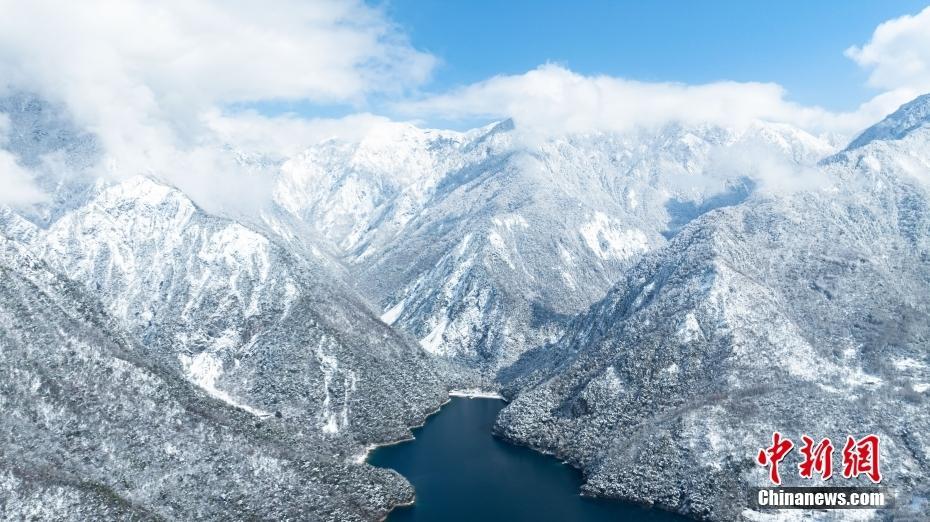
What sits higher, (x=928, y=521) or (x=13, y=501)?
(x=928, y=521)

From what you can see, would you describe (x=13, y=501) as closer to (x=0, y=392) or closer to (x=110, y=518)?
(x=110, y=518)

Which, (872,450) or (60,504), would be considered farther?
(872,450)

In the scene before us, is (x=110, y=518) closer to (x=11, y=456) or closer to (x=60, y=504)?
(x=60, y=504)

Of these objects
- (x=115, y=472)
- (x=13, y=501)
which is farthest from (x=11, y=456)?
(x=115, y=472)

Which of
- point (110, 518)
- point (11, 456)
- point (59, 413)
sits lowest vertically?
point (110, 518)

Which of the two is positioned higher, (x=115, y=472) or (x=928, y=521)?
(x=928, y=521)

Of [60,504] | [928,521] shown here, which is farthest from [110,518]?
[928,521]

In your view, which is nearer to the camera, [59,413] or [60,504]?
[60,504]

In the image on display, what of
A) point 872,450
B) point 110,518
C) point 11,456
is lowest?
point 110,518

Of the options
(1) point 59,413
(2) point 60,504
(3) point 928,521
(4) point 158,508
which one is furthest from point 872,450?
(1) point 59,413
